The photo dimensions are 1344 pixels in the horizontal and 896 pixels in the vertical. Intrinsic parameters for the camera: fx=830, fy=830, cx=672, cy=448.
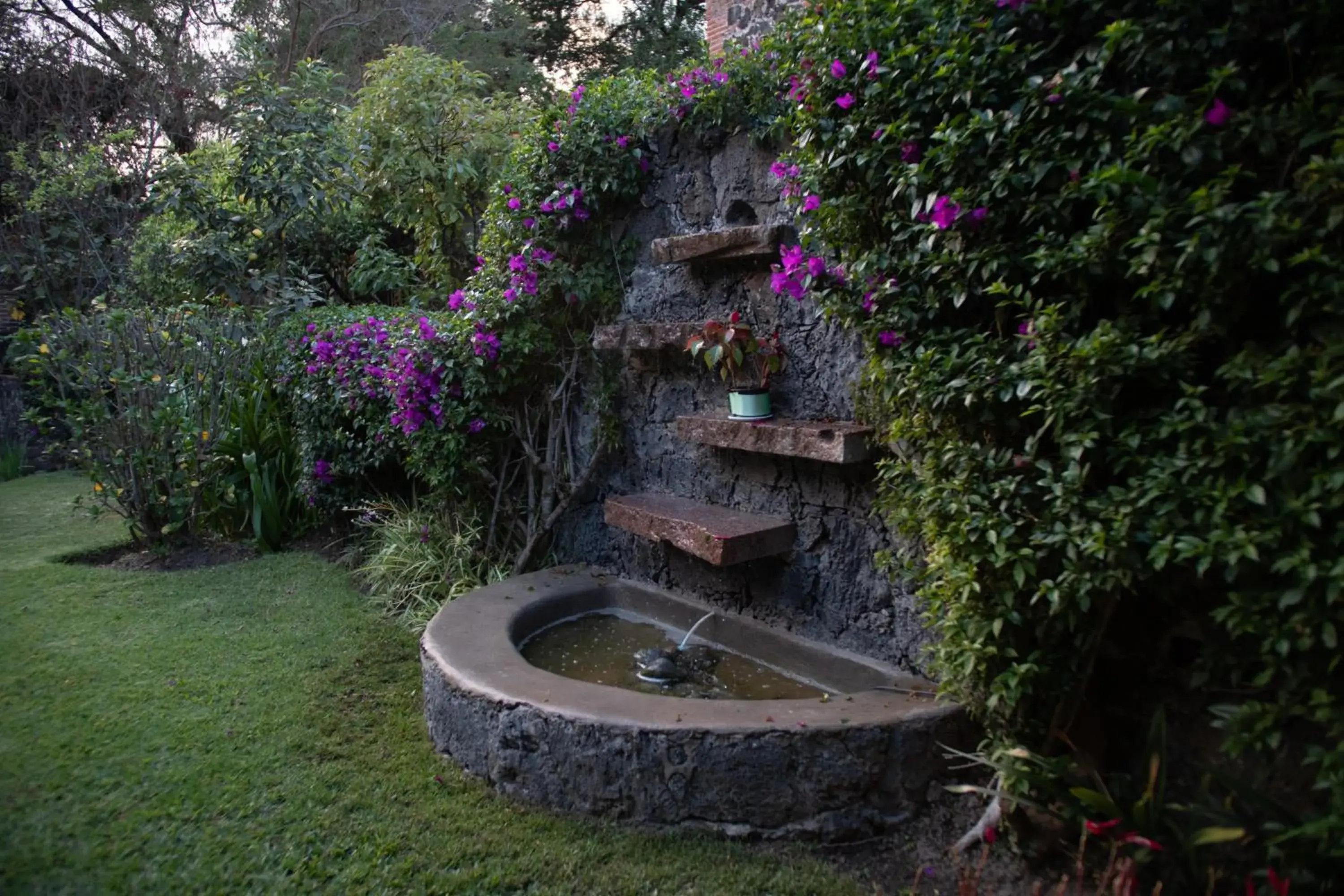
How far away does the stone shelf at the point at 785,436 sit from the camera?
2.57 metres

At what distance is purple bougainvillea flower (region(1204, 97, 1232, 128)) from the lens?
1.63 m

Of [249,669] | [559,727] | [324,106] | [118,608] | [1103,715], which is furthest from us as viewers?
[324,106]

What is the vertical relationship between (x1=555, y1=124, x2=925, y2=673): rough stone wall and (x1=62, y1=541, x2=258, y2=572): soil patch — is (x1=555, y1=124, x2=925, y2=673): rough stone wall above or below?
above

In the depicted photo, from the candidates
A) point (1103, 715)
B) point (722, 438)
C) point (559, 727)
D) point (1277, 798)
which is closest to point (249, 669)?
point (559, 727)

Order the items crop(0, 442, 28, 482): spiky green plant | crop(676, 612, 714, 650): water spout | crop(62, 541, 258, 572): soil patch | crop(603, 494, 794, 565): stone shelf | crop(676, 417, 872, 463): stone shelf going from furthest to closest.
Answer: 1. crop(0, 442, 28, 482): spiky green plant
2. crop(62, 541, 258, 572): soil patch
3. crop(676, 612, 714, 650): water spout
4. crop(603, 494, 794, 565): stone shelf
5. crop(676, 417, 872, 463): stone shelf

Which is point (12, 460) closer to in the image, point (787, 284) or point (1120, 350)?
point (787, 284)

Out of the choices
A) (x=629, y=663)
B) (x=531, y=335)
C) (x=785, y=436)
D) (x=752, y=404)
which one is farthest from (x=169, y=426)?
(x=785, y=436)

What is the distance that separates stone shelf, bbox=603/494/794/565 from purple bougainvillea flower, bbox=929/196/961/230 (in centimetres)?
121

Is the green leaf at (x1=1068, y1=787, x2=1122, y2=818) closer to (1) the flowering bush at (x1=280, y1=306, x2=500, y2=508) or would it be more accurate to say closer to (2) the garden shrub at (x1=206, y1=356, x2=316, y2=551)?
(1) the flowering bush at (x1=280, y1=306, x2=500, y2=508)

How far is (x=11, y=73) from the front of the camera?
9.29m

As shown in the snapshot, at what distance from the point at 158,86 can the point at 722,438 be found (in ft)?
33.1

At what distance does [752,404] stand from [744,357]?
204 mm

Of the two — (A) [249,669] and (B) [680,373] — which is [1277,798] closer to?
(B) [680,373]

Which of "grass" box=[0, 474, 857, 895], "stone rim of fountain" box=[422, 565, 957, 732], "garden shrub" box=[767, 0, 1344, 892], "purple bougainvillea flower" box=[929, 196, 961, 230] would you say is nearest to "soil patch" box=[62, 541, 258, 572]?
"grass" box=[0, 474, 857, 895]
